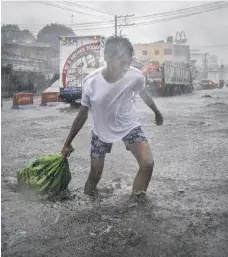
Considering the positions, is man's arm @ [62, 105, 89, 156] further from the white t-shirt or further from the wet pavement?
the wet pavement

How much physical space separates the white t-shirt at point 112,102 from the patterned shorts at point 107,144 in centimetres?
6

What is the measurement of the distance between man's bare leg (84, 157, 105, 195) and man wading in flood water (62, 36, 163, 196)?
6 cm

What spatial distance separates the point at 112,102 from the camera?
137 inches

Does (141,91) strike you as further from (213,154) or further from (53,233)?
(213,154)

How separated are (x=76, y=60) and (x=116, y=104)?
13.4m

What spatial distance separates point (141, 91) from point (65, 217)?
4.56 feet

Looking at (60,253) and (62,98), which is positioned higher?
(62,98)

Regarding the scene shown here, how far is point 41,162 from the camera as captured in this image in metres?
3.88

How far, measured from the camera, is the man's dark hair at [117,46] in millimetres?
3436

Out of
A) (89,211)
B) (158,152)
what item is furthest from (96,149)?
(158,152)

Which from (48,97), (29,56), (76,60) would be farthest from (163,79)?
(29,56)

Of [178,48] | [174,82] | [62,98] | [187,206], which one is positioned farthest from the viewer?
[178,48]

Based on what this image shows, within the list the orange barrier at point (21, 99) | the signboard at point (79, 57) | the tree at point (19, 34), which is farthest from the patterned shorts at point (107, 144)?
the tree at point (19, 34)

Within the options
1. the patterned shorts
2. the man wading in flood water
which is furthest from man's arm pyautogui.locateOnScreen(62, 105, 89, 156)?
the patterned shorts
